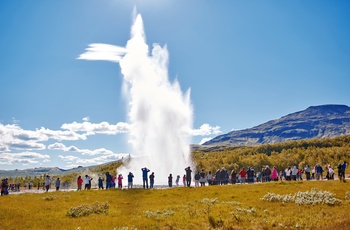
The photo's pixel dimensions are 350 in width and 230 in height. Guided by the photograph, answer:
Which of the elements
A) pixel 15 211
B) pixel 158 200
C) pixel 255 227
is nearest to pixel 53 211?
pixel 15 211

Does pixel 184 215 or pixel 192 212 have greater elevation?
pixel 192 212

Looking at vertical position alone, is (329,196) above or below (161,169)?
below

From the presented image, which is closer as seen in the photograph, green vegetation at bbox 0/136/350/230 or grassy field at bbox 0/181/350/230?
grassy field at bbox 0/181/350/230

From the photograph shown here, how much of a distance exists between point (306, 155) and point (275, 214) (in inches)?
3785

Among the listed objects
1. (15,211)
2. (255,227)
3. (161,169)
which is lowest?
(255,227)

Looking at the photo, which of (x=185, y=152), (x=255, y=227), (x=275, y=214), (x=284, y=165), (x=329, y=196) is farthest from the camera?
(x=284, y=165)

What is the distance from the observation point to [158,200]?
109 feet

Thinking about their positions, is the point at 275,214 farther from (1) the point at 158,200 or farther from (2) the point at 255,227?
(1) the point at 158,200

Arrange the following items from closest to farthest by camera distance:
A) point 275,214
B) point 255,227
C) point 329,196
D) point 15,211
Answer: point 255,227 < point 275,214 < point 15,211 < point 329,196

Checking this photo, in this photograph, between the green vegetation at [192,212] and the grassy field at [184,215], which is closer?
the grassy field at [184,215]

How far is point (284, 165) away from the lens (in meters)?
107

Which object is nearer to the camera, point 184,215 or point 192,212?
point 184,215

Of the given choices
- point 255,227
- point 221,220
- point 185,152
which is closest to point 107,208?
point 221,220

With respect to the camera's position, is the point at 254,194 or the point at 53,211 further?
the point at 254,194
